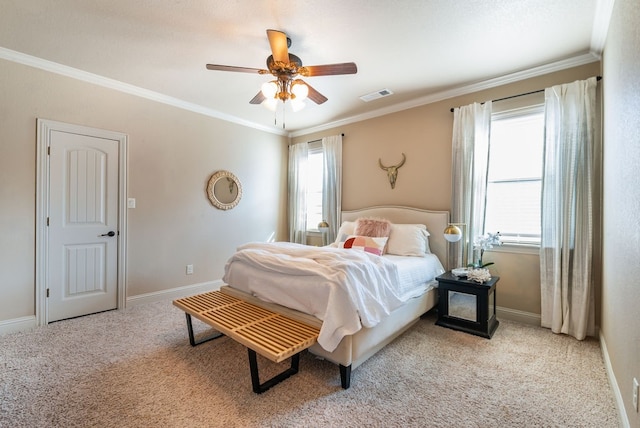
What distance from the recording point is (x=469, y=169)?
3324 millimetres

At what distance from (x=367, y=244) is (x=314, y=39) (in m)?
2.23

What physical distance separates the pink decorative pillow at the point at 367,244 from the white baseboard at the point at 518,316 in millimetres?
1485

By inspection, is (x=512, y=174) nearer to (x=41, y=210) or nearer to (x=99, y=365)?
(x=99, y=365)

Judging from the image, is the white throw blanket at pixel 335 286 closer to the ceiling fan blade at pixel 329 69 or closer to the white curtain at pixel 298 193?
the ceiling fan blade at pixel 329 69

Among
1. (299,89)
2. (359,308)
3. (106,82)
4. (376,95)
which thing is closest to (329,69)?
(299,89)

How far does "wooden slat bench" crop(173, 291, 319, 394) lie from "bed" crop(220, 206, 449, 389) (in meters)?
0.09

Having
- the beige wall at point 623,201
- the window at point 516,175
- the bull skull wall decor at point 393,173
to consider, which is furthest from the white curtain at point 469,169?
the beige wall at point 623,201

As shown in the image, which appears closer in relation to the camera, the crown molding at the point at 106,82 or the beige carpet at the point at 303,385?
the beige carpet at the point at 303,385

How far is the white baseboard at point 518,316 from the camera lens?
2.98 meters

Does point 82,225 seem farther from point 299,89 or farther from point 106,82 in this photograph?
point 299,89

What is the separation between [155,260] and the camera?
3.80 metres

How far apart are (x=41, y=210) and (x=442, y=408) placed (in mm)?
4102

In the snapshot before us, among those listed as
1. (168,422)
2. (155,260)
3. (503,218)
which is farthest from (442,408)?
(155,260)

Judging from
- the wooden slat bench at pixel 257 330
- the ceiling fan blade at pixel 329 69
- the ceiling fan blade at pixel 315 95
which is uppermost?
the ceiling fan blade at pixel 329 69
